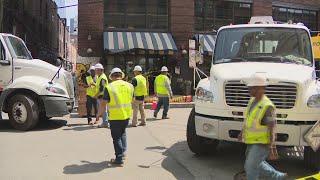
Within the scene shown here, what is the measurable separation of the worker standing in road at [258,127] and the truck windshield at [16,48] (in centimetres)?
856

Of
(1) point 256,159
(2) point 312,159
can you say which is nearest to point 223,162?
(2) point 312,159

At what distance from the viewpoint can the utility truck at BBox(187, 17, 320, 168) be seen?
330 inches

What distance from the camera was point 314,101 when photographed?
848cm

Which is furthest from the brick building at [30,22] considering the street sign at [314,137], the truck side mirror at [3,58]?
the street sign at [314,137]

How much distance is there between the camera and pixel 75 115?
56.2 ft

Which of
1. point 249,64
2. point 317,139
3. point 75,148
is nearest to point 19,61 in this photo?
point 75,148

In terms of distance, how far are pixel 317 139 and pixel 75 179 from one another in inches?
148

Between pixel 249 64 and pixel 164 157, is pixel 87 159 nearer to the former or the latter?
pixel 164 157

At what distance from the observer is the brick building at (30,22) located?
29.5 metres

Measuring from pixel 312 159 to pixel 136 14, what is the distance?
2043cm

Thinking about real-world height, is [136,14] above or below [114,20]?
above

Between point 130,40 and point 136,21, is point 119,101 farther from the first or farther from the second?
point 136,21

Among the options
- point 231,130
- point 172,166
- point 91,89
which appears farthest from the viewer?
point 91,89

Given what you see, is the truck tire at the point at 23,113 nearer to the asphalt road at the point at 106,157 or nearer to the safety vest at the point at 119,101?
the asphalt road at the point at 106,157
